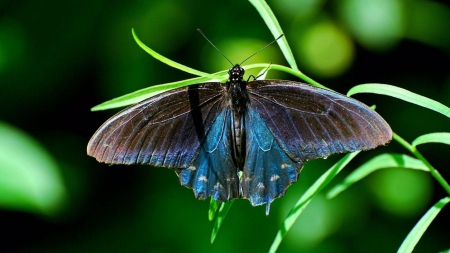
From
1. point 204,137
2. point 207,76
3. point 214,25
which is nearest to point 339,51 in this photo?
point 214,25

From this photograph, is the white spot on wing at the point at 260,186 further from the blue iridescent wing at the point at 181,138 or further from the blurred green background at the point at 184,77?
the blurred green background at the point at 184,77

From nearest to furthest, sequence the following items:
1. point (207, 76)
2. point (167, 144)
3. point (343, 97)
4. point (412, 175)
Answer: point (207, 76) → point (343, 97) → point (167, 144) → point (412, 175)

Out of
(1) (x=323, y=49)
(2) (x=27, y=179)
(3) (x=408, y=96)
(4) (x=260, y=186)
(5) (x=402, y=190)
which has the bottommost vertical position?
(5) (x=402, y=190)

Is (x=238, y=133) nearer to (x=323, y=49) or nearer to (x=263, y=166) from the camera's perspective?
(x=263, y=166)

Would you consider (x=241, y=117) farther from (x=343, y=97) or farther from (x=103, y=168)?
(x=103, y=168)

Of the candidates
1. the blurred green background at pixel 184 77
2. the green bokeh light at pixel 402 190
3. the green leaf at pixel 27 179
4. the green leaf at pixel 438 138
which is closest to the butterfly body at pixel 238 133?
the green leaf at pixel 438 138

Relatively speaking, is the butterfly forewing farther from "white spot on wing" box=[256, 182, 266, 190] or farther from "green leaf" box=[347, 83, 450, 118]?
"green leaf" box=[347, 83, 450, 118]

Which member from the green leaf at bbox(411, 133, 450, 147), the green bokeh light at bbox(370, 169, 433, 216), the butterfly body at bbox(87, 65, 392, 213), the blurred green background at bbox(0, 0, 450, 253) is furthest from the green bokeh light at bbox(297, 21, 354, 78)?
the green leaf at bbox(411, 133, 450, 147)

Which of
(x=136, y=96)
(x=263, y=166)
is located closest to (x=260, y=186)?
(x=263, y=166)
